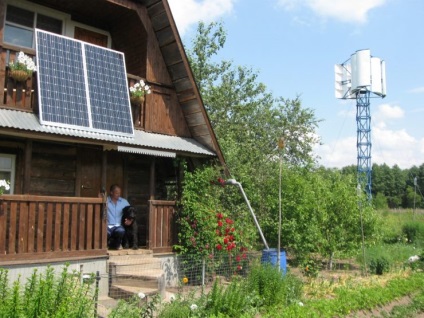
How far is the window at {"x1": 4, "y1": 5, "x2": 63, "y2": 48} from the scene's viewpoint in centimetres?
1020

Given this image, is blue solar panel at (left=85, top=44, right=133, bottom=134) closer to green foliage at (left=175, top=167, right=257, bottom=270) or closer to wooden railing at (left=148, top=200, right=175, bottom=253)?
wooden railing at (left=148, top=200, right=175, bottom=253)

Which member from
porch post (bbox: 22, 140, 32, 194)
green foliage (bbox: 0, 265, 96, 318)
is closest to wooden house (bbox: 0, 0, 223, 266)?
porch post (bbox: 22, 140, 32, 194)

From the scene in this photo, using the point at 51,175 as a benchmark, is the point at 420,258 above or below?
below

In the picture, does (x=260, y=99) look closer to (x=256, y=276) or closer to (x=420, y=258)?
(x=420, y=258)

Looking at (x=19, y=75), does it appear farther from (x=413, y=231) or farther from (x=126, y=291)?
(x=413, y=231)

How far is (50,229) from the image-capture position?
8.75m

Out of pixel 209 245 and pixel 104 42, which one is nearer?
pixel 209 245

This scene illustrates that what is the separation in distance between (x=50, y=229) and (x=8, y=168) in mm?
1866

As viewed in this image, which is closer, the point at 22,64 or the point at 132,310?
the point at 132,310

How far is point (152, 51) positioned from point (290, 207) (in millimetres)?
5514

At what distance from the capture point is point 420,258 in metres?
14.8

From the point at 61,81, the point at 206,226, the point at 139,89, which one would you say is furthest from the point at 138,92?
the point at 206,226

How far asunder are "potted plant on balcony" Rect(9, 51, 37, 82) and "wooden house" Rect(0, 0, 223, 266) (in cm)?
14

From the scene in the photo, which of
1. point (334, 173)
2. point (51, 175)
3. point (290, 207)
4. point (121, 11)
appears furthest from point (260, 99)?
point (51, 175)
